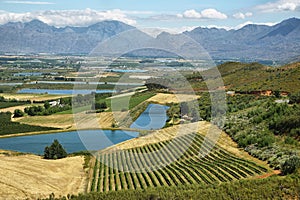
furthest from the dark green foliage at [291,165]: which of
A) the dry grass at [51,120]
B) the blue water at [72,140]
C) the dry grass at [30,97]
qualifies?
the dry grass at [30,97]

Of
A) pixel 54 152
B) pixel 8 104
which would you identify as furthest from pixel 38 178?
pixel 8 104

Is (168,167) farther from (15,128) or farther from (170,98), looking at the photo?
(170,98)

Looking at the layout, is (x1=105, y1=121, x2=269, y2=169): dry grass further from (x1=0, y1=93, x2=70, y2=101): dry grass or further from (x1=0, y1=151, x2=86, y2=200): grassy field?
(x1=0, y1=93, x2=70, y2=101): dry grass

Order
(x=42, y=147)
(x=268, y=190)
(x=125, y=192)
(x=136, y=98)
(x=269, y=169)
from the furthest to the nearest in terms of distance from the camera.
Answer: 1. (x=136, y=98)
2. (x=42, y=147)
3. (x=269, y=169)
4. (x=125, y=192)
5. (x=268, y=190)

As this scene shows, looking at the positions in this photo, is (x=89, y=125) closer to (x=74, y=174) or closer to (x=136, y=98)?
(x=74, y=174)

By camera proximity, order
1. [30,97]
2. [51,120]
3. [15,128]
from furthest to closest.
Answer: [30,97] < [51,120] < [15,128]

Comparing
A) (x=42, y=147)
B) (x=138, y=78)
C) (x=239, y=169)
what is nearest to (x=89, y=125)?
(x=42, y=147)

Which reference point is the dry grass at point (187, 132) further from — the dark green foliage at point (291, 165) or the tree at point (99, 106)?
the tree at point (99, 106)
